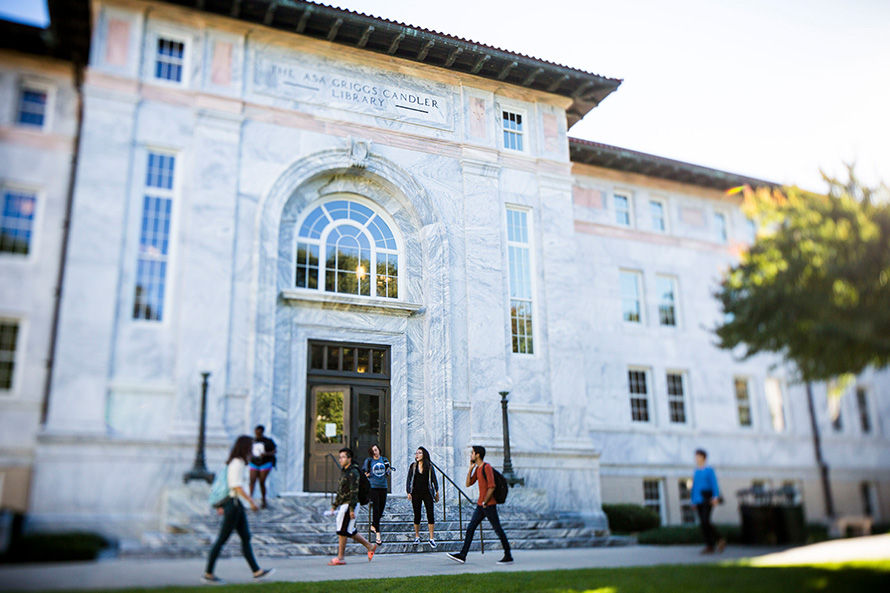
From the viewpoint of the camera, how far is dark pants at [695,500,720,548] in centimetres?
938

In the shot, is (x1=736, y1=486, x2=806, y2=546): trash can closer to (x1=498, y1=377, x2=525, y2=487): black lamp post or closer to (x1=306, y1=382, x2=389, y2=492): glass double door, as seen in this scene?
(x1=498, y1=377, x2=525, y2=487): black lamp post

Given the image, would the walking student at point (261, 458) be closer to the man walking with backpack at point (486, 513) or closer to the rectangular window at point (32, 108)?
the man walking with backpack at point (486, 513)

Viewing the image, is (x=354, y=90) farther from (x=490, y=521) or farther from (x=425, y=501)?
(x=490, y=521)

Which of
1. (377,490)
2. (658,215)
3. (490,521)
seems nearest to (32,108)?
(377,490)

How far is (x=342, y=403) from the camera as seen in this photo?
18.3 meters

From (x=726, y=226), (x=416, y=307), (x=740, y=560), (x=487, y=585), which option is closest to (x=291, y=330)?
(x=416, y=307)

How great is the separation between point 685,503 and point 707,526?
14.8m

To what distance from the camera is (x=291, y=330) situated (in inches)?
702

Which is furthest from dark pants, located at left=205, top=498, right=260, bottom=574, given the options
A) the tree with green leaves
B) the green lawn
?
the tree with green leaves

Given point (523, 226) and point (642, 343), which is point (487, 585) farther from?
point (642, 343)

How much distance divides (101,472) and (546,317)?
12.0m

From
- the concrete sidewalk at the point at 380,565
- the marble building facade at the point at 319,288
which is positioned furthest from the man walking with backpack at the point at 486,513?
the marble building facade at the point at 319,288

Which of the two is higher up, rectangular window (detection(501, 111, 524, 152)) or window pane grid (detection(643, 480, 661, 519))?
rectangular window (detection(501, 111, 524, 152))

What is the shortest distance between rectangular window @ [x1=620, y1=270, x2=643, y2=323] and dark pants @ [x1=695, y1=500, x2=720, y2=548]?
47.5 ft
